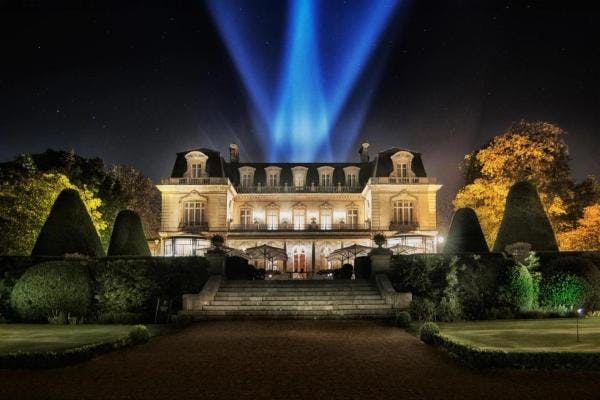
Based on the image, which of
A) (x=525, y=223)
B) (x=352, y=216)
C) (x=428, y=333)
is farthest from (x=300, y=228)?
(x=428, y=333)

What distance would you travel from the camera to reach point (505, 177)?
3797cm

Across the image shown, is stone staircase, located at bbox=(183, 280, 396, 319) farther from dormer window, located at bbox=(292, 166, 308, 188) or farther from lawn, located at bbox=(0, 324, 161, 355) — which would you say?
dormer window, located at bbox=(292, 166, 308, 188)

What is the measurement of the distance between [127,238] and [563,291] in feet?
64.4

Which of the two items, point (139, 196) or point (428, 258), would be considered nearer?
point (428, 258)

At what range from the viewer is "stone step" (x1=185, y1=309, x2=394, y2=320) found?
65.0 feet

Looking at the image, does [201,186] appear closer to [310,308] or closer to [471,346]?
[310,308]

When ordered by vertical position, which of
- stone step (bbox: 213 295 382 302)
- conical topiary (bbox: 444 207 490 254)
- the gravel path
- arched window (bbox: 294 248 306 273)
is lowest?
the gravel path

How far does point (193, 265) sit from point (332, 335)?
331 inches

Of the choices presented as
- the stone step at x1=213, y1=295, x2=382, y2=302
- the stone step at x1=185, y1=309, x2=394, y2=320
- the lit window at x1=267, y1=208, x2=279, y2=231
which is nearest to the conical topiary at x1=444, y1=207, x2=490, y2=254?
the stone step at x1=213, y1=295, x2=382, y2=302

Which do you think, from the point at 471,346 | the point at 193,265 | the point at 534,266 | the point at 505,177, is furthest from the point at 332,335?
the point at 505,177

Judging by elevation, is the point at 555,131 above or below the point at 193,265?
above

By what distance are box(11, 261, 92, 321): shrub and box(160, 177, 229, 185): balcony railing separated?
2869 centimetres

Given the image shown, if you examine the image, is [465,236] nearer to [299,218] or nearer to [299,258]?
[299,258]

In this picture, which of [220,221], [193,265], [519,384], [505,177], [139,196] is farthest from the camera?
[139,196]
